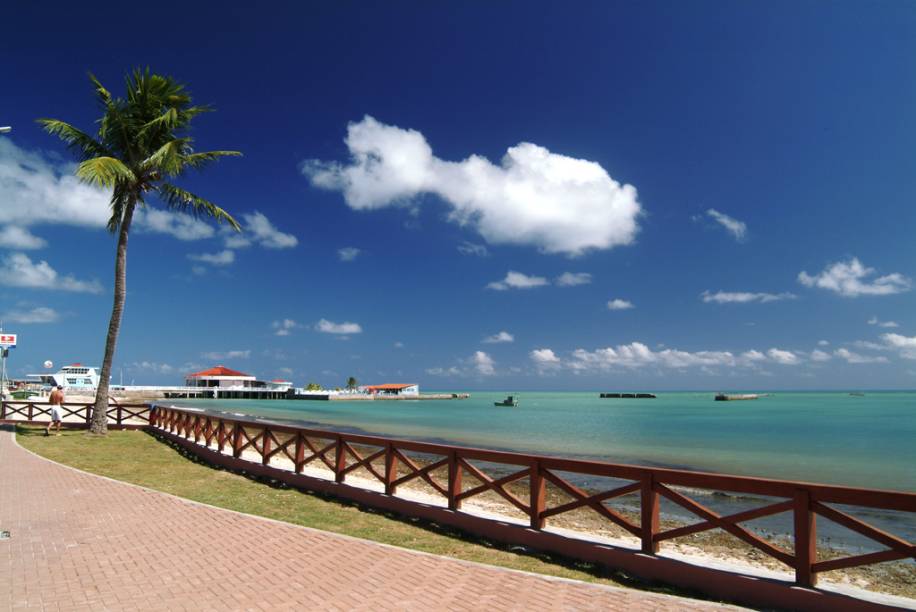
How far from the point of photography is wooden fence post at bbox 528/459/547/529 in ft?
28.0

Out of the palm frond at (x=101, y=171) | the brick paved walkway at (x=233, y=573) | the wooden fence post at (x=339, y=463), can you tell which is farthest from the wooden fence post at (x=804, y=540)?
the palm frond at (x=101, y=171)

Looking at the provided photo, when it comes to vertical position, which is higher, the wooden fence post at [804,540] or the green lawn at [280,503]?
the wooden fence post at [804,540]

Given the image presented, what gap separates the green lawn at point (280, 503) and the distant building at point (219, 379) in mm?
120537

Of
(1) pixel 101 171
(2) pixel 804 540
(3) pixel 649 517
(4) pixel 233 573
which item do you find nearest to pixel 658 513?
(3) pixel 649 517

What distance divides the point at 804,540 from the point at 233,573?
6698 mm

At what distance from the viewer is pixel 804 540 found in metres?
6.17

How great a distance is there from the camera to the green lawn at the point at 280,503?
25.6 ft

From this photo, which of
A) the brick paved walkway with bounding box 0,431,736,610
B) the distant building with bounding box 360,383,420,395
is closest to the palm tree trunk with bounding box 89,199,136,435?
the brick paved walkway with bounding box 0,431,736,610

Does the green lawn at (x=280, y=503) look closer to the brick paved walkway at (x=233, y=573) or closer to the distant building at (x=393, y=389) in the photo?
the brick paved walkway at (x=233, y=573)

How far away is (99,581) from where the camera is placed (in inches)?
244

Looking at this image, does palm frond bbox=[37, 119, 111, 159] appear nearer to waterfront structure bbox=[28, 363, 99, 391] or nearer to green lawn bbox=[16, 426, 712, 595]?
green lawn bbox=[16, 426, 712, 595]

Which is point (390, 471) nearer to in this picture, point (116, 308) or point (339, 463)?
point (339, 463)

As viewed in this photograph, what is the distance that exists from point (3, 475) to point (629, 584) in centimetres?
1411

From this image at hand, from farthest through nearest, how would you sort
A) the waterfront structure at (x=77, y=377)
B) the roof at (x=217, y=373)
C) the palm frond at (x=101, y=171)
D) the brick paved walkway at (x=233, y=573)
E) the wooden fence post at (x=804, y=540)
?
the roof at (x=217, y=373) → the waterfront structure at (x=77, y=377) → the palm frond at (x=101, y=171) → the wooden fence post at (x=804, y=540) → the brick paved walkway at (x=233, y=573)
